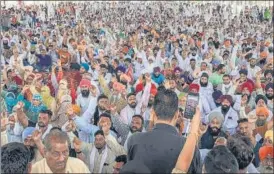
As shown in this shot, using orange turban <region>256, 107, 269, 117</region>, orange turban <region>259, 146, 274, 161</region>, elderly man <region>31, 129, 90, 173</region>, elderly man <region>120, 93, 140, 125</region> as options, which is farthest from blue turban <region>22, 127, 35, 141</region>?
orange turban <region>256, 107, 269, 117</region>

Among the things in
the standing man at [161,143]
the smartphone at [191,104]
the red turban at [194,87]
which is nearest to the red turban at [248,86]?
the red turban at [194,87]

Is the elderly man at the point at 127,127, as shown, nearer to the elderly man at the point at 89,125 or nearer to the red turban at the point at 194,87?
the elderly man at the point at 89,125

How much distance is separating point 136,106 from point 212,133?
4.29ft

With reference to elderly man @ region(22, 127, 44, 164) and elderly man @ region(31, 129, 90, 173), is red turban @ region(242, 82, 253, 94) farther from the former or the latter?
elderly man @ region(31, 129, 90, 173)

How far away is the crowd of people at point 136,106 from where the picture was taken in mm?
2311

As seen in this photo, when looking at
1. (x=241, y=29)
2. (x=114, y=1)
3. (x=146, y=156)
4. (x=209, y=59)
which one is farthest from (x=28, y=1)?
(x=146, y=156)

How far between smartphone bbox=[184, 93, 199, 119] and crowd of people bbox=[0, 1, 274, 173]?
68mm

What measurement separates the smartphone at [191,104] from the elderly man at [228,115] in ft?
0.79

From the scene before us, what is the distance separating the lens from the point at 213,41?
→ 1129cm

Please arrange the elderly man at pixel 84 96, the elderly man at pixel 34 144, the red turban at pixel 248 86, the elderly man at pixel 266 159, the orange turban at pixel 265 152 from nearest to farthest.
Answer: the elderly man at pixel 34 144 → the elderly man at pixel 266 159 → the orange turban at pixel 265 152 → the elderly man at pixel 84 96 → the red turban at pixel 248 86

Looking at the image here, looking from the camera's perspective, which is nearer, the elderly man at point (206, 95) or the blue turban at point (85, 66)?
the elderly man at point (206, 95)

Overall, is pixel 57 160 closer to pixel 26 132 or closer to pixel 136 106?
pixel 26 132

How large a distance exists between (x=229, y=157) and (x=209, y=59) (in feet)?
23.0

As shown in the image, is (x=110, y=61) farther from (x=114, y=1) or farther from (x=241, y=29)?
(x=114, y=1)
